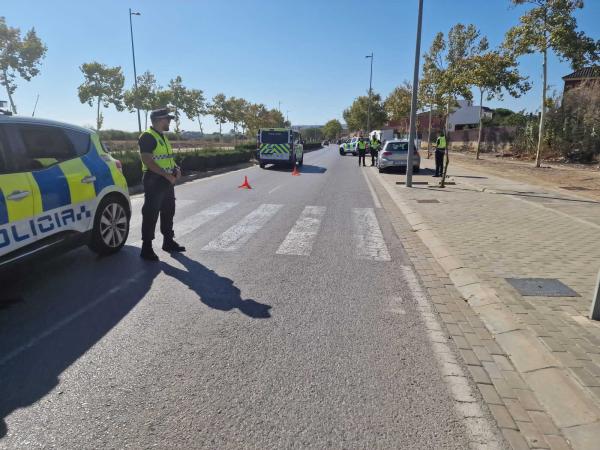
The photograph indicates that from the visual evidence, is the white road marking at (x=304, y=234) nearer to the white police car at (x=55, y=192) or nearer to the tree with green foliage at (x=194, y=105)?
the white police car at (x=55, y=192)

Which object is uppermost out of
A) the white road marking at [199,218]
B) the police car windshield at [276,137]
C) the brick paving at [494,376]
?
the police car windshield at [276,137]

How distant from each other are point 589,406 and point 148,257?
4.77 metres

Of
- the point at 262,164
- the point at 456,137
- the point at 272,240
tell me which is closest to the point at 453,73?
the point at 262,164

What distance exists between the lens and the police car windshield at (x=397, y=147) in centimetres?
1988

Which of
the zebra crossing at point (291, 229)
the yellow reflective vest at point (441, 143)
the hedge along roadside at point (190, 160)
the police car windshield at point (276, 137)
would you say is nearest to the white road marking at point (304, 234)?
the zebra crossing at point (291, 229)

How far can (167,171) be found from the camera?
5746 mm

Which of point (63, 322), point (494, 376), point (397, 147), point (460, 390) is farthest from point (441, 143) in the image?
point (63, 322)

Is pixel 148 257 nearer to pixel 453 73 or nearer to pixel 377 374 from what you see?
pixel 377 374

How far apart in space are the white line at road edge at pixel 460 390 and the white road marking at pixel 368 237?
1875 mm

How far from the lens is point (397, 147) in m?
20.0

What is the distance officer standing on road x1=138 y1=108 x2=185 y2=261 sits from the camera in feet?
18.2

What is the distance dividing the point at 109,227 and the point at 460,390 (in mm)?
4523

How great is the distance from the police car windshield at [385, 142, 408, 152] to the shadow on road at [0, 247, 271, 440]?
15763mm

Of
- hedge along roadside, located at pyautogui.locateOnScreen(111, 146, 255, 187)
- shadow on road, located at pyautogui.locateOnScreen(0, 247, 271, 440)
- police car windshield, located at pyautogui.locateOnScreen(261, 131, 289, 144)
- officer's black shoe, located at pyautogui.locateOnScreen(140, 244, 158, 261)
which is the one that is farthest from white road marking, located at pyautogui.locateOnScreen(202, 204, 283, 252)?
police car windshield, located at pyautogui.locateOnScreen(261, 131, 289, 144)
